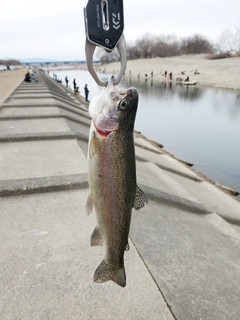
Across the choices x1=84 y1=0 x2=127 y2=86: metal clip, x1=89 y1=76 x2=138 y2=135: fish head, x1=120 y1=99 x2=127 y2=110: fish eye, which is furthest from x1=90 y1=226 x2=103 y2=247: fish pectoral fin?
x1=84 y1=0 x2=127 y2=86: metal clip

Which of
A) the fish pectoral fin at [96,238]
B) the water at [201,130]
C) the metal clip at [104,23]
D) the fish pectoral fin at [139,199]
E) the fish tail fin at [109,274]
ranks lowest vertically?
the water at [201,130]

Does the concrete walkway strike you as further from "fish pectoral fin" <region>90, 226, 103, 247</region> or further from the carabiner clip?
the carabiner clip

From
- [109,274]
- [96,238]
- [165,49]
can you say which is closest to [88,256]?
[109,274]

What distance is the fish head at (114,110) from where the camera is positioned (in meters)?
2.07

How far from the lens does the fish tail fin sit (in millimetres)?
2500

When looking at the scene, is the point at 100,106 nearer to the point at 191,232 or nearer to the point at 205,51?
the point at 191,232

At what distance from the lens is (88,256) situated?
3.87 meters

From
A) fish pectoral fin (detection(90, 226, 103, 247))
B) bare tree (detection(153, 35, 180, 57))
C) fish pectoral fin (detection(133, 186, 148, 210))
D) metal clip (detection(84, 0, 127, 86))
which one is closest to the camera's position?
metal clip (detection(84, 0, 127, 86))

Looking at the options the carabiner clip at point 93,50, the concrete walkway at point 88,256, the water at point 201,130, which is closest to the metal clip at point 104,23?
the carabiner clip at point 93,50

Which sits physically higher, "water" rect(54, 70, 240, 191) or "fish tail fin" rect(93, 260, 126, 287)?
"fish tail fin" rect(93, 260, 126, 287)

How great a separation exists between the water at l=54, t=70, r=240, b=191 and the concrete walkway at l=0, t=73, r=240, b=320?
815 centimetres

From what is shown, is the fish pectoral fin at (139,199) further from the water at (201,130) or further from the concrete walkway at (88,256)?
the water at (201,130)

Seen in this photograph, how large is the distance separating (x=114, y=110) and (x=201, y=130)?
2075 cm

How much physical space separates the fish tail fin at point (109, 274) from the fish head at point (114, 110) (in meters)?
1.22
